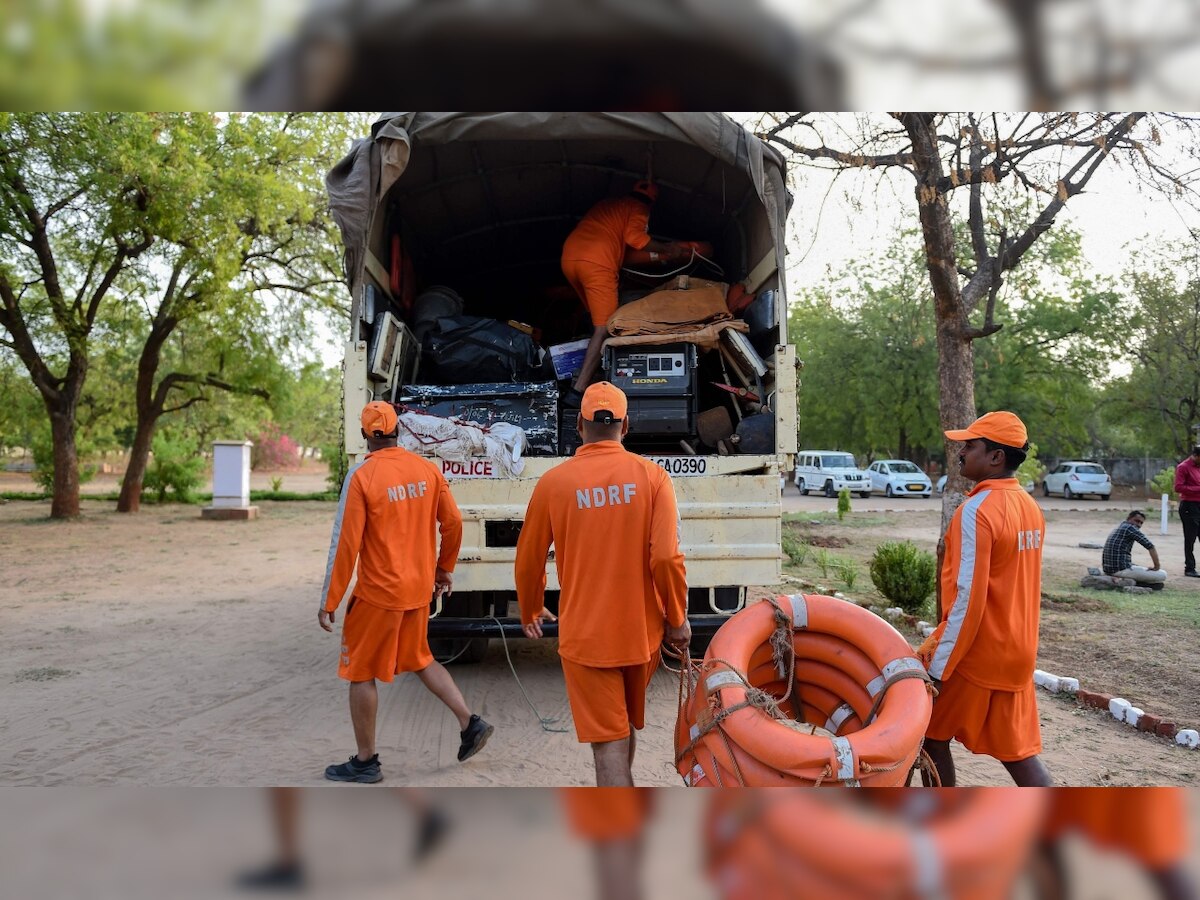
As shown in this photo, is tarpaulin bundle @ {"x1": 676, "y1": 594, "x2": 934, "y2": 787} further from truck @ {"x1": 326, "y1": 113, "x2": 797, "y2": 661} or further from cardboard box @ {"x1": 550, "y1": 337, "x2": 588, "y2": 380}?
cardboard box @ {"x1": 550, "y1": 337, "x2": 588, "y2": 380}

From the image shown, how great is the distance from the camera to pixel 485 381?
6.28m

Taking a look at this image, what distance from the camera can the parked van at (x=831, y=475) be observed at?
30859mm

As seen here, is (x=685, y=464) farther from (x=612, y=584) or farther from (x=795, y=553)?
(x=795, y=553)

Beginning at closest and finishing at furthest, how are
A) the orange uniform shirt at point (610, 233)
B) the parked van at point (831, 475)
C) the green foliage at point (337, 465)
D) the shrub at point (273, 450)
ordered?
the green foliage at point (337, 465), the orange uniform shirt at point (610, 233), the parked van at point (831, 475), the shrub at point (273, 450)

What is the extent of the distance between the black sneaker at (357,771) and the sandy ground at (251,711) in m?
0.08

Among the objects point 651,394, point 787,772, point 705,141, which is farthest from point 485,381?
point 787,772

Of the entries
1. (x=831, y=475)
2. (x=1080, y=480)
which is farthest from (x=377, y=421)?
(x=1080, y=480)

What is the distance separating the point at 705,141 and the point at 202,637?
5865 millimetres

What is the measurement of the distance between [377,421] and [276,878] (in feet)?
11.0

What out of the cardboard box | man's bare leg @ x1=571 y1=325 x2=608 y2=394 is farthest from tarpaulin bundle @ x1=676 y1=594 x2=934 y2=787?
the cardboard box

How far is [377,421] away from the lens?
14.0ft

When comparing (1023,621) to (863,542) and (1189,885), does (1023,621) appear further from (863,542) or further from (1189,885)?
(863,542)

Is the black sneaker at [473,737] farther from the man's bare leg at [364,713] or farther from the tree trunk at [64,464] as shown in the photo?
the tree trunk at [64,464]

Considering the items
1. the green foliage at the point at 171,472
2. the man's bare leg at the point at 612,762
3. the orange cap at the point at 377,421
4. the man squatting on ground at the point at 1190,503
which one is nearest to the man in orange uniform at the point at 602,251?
the orange cap at the point at 377,421
